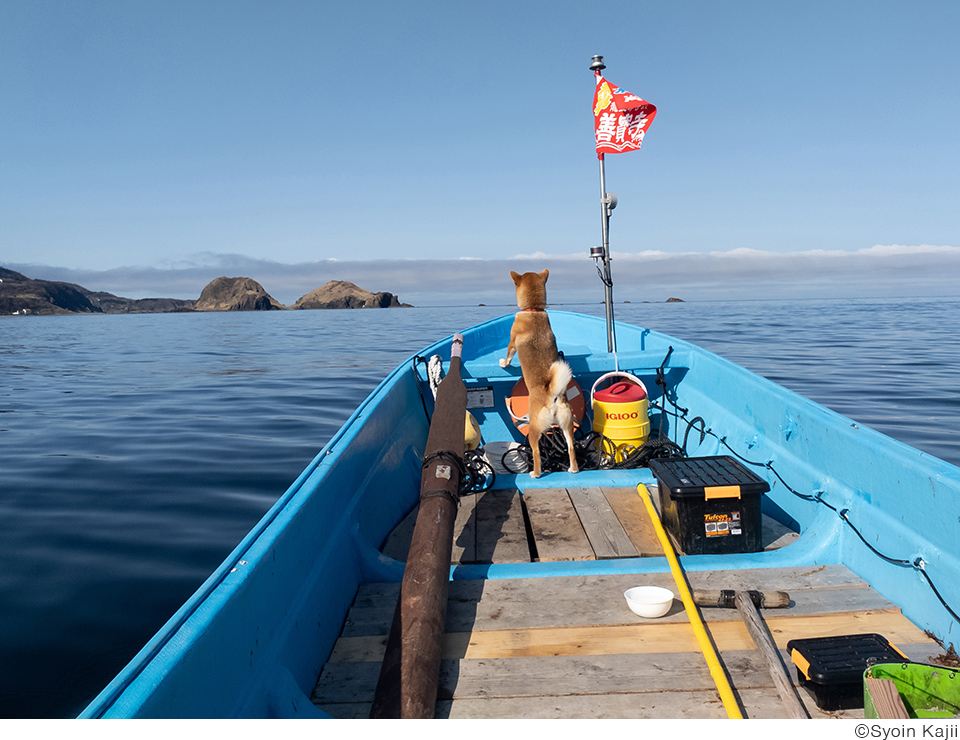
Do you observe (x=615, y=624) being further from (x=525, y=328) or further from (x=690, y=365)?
(x=690, y=365)

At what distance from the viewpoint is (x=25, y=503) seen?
600cm

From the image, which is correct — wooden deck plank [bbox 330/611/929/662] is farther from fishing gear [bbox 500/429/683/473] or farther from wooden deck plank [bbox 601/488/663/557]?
fishing gear [bbox 500/429/683/473]

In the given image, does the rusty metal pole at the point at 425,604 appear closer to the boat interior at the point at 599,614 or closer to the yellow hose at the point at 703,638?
the boat interior at the point at 599,614

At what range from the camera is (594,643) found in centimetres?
246

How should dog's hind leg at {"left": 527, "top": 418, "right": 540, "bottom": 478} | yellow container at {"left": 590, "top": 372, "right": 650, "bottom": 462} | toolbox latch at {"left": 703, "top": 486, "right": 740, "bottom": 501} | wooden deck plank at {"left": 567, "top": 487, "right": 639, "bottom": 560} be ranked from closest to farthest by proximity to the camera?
toolbox latch at {"left": 703, "top": 486, "right": 740, "bottom": 501} < wooden deck plank at {"left": 567, "top": 487, "right": 639, "bottom": 560} < dog's hind leg at {"left": 527, "top": 418, "right": 540, "bottom": 478} < yellow container at {"left": 590, "top": 372, "right": 650, "bottom": 462}

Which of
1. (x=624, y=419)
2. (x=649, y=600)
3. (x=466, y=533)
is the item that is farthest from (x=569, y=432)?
(x=649, y=600)

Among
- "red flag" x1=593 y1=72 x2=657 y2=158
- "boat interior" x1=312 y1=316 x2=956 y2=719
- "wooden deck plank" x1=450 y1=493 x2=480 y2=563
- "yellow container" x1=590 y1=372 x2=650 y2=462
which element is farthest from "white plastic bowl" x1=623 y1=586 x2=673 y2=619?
"red flag" x1=593 y1=72 x2=657 y2=158

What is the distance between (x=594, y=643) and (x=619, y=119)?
5.48m

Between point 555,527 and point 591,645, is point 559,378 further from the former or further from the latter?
point 591,645

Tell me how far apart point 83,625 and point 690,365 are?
5.53 m

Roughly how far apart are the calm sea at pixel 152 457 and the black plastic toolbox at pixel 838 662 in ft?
11.7

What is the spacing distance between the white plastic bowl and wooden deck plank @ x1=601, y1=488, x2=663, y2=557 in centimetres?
68

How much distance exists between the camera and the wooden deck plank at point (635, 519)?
3471 millimetres

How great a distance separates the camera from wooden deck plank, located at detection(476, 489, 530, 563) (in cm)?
352
